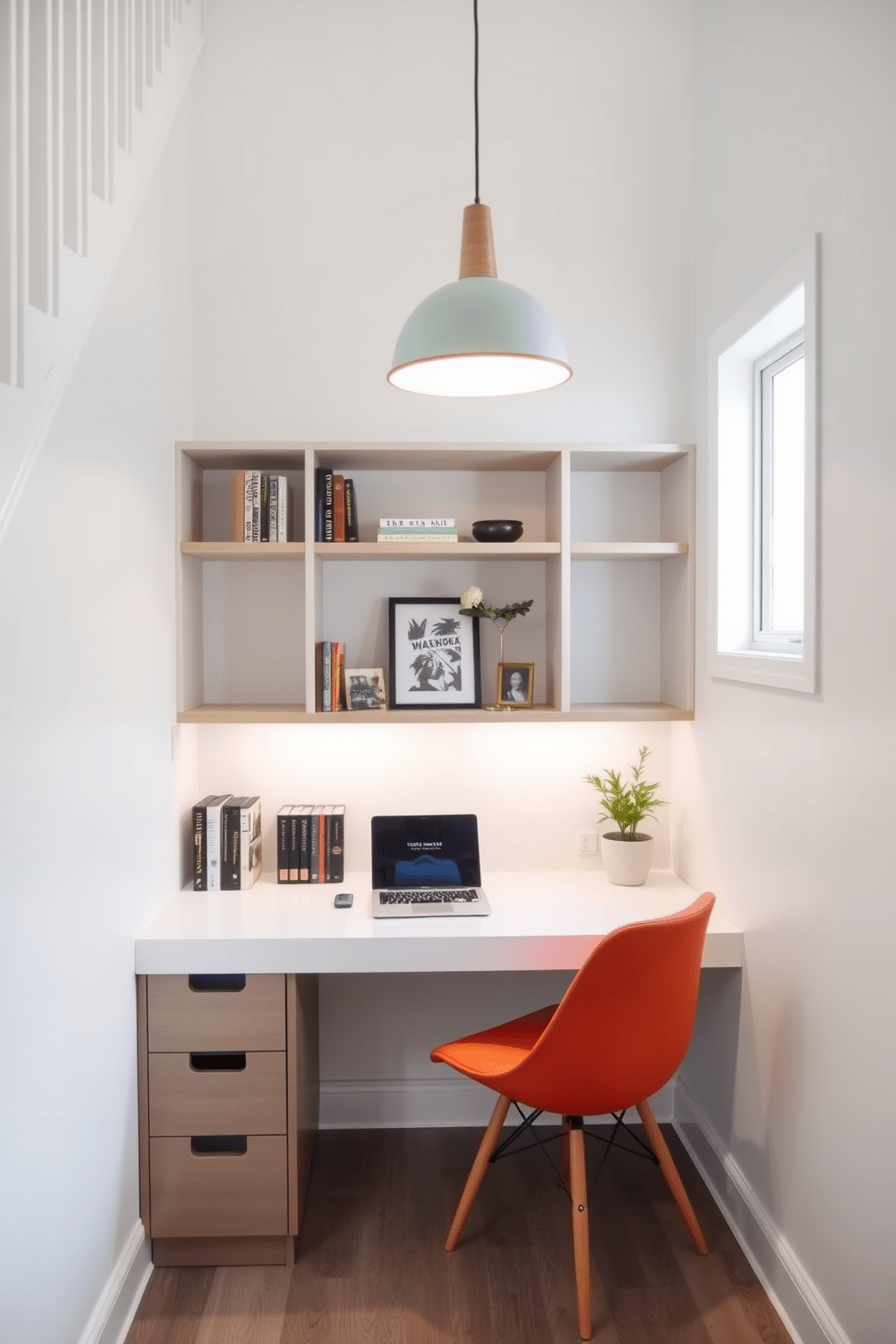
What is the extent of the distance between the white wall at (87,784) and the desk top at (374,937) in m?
0.11

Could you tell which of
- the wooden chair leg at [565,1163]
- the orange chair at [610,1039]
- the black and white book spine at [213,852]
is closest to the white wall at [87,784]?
the black and white book spine at [213,852]

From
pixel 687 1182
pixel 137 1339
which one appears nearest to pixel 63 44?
pixel 137 1339

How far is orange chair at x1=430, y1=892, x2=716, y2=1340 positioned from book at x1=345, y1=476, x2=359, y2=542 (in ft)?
4.38

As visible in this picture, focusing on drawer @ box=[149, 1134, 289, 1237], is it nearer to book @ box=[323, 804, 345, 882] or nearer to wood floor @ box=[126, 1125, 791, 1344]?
wood floor @ box=[126, 1125, 791, 1344]

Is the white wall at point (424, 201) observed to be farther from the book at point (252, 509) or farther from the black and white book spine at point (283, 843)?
the black and white book spine at point (283, 843)

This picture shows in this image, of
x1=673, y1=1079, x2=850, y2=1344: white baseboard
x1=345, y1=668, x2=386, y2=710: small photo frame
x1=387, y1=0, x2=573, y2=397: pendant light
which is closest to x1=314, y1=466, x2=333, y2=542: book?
x1=345, y1=668, x2=386, y2=710: small photo frame

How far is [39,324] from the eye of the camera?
5.50ft

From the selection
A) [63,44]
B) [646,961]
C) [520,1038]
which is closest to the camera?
[63,44]

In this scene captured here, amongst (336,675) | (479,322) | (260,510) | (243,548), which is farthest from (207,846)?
(479,322)

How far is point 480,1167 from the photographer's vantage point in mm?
2258

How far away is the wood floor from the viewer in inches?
80.7

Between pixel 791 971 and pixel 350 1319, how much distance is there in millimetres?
1221

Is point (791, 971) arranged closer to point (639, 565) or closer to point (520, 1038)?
point (520, 1038)

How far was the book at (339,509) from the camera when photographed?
2.69m
